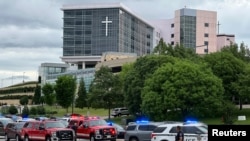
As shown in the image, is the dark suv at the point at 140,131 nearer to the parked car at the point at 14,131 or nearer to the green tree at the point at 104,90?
the parked car at the point at 14,131

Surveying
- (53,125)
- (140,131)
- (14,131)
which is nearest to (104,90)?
(14,131)

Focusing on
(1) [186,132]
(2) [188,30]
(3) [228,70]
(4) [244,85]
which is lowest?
(1) [186,132]

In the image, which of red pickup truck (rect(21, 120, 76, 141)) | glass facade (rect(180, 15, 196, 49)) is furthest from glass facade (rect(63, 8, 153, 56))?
red pickup truck (rect(21, 120, 76, 141))

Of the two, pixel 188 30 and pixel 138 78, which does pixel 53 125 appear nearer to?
pixel 138 78

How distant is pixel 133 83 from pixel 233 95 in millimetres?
13497

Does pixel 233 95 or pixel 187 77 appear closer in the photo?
pixel 187 77

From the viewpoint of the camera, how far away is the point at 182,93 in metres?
55.3

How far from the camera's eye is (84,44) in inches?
6737

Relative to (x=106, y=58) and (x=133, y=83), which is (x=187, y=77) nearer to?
(x=133, y=83)

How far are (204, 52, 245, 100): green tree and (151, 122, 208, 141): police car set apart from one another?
41647 mm

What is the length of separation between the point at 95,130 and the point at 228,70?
37.7 metres

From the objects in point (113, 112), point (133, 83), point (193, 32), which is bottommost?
point (113, 112)

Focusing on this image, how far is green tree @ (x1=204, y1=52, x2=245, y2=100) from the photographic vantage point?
216 feet

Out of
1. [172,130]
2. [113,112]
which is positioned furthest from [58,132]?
[113,112]
